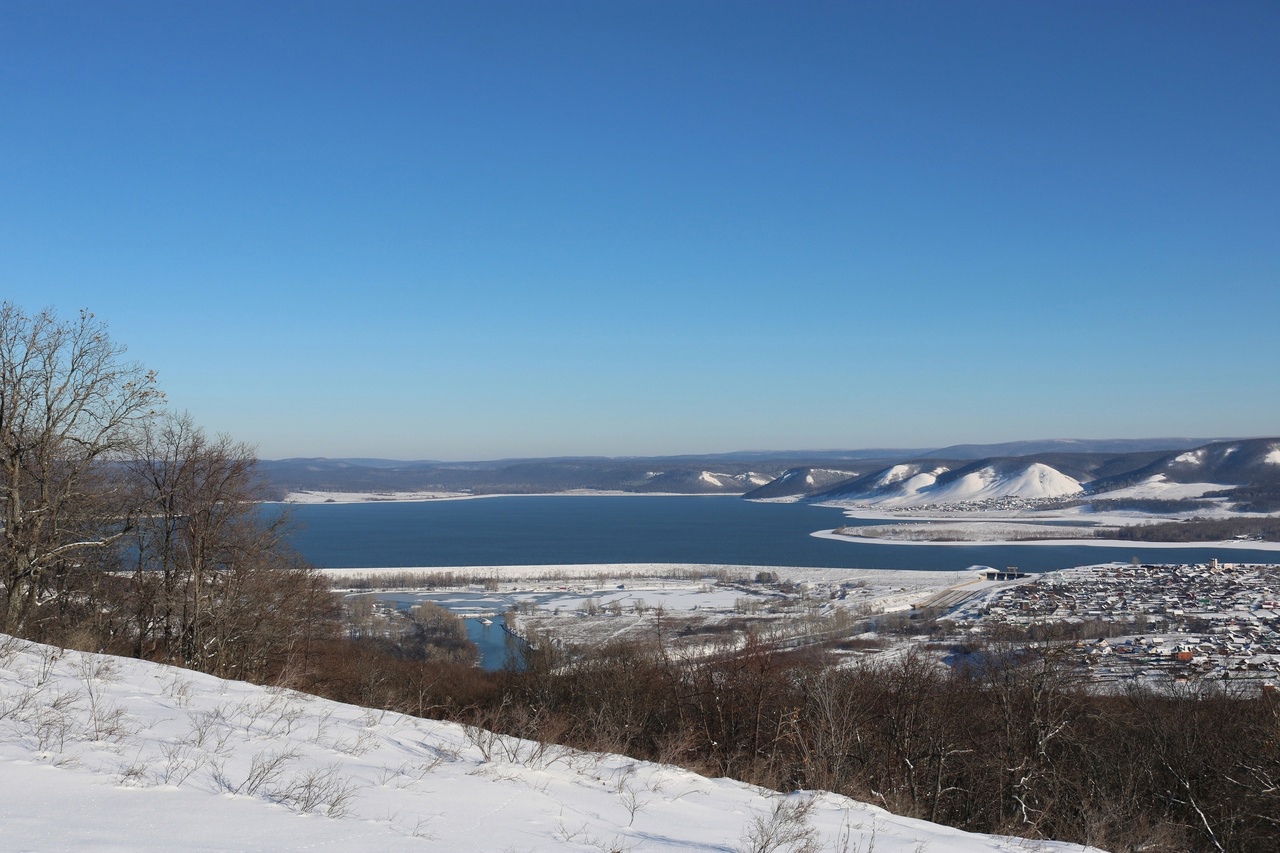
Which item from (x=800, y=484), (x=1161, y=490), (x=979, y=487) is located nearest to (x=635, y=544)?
(x=979, y=487)

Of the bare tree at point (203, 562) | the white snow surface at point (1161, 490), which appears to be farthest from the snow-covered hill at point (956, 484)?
the bare tree at point (203, 562)

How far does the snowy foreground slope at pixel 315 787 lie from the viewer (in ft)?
10.6

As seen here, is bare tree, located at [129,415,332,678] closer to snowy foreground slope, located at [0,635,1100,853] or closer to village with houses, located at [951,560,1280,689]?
snowy foreground slope, located at [0,635,1100,853]

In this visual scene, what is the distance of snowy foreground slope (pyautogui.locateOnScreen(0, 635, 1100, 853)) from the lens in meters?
3.24

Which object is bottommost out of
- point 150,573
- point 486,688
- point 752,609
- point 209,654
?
point 752,609

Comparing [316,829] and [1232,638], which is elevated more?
[316,829]

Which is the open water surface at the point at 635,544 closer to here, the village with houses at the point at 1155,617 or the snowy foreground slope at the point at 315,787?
the village with houses at the point at 1155,617

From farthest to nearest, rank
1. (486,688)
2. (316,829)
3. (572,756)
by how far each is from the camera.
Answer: (486,688), (572,756), (316,829)

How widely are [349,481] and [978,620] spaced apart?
550 ft

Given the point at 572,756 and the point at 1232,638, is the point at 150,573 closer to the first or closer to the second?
the point at 572,756

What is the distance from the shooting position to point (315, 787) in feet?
13.3

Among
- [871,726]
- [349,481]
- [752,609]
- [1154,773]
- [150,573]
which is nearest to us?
[1154,773]

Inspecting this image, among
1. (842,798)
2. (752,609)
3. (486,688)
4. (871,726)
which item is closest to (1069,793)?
(871,726)

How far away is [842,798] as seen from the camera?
20.3 feet
